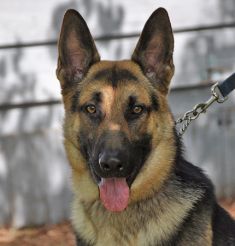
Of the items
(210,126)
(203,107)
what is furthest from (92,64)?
(210,126)

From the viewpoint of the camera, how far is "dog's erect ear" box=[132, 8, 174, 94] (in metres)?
4.13

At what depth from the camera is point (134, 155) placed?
3.84 metres

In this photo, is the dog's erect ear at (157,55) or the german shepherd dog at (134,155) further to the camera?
the dog's erect ear at (157,55)

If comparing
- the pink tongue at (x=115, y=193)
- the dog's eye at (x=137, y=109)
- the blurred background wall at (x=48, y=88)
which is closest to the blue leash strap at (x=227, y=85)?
the dog's eye at (x=137, y=109)

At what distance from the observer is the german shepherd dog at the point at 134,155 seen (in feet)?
12.7

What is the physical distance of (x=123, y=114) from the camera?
3957 mm

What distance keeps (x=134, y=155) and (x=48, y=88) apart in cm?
281

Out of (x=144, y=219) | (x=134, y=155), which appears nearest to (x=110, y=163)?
(x=134, y=155)

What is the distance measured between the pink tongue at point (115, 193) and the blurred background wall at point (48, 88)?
99.7 inches

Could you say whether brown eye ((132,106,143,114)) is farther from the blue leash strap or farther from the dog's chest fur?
the blue leash strap

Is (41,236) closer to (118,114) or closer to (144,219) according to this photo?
(144,219)

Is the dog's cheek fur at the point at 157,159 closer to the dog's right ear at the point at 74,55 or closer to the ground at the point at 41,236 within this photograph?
the dog's right ear at the point at 74,55

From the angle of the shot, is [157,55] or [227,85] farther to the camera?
[227,85]

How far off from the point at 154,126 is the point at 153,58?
1.66ft
